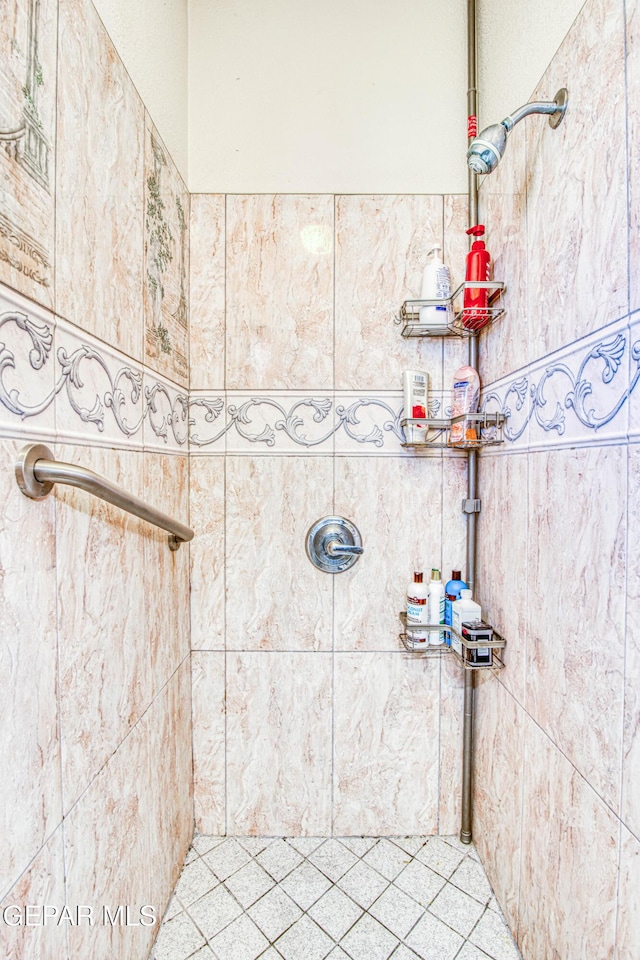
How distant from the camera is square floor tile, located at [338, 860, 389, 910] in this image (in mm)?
1025

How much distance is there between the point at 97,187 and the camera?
0.73 meters

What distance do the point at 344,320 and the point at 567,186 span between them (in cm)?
59

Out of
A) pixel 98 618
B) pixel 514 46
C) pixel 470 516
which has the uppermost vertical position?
pixel 514 46

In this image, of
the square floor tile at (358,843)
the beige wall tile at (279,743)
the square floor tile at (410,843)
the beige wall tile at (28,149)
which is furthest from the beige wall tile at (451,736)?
the beige wall tile at (28,149)

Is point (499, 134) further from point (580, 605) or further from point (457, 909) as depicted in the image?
point (457, 909)

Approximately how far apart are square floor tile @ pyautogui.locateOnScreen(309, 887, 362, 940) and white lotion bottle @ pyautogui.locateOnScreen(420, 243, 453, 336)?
149cm

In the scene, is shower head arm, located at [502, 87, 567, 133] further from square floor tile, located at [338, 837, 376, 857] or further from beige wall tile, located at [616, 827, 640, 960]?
square floor tile, located at [338, 837, 376, 857]

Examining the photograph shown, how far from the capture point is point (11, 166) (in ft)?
1.73

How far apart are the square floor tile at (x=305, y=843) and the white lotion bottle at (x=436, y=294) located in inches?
59.5

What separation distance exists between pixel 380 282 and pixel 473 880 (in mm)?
1652

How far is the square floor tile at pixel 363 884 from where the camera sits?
40.4 inches

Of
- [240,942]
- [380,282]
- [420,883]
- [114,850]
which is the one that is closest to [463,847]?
[420,883]

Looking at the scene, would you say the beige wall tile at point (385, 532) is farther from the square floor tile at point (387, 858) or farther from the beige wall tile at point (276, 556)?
the square floor tile at point (387, 858)

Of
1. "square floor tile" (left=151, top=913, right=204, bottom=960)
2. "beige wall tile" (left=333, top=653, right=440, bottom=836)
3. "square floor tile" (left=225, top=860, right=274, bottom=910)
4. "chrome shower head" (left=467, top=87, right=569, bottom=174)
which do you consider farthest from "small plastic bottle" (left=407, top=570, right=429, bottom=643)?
"chrome shower head" (left=467, top=87, right=569, bottom=174)
